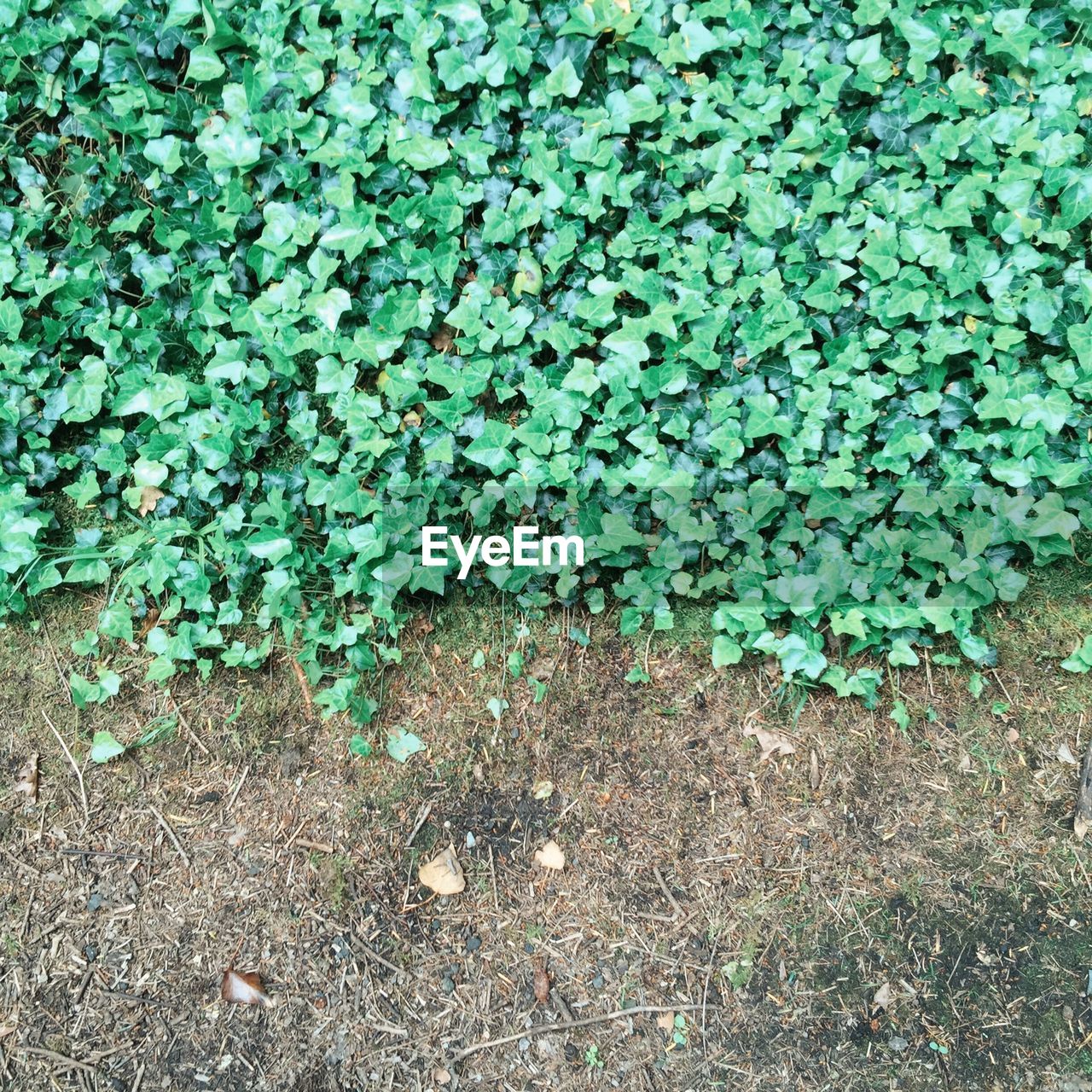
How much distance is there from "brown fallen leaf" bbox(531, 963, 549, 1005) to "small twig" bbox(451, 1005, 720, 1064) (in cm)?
6

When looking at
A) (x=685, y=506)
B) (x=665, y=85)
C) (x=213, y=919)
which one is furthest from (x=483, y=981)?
(x=665, y=85)

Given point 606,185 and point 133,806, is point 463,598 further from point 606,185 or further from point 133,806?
point 606,185

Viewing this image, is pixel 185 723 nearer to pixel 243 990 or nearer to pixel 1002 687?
pixel 243 990

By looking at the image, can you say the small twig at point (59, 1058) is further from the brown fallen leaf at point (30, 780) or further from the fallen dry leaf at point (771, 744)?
the fallen dry leaf at point (771, 744)

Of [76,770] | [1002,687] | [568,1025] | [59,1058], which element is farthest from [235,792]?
[1002,687]

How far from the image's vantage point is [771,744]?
2502 millimetres

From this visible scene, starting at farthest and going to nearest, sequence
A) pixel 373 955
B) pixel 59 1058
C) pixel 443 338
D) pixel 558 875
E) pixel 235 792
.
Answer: pixel 443 338 < pixel 235 792 < pixel 558 875 < pixel 373 955 < pixel 59 1058

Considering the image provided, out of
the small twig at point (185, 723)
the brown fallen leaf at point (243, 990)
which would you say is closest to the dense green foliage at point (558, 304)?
the small twig at point (185, 723)

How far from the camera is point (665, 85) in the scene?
2414 millimetres

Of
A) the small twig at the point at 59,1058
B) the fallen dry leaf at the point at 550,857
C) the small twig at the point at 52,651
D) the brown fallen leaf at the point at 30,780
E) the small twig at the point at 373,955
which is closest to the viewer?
the small twig at the point at 59,1058

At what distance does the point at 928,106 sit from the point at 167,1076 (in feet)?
10.8

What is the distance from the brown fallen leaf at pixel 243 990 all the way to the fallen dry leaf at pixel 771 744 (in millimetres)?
1493

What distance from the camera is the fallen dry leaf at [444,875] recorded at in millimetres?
2330

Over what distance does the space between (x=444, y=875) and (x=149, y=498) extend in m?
1.47
